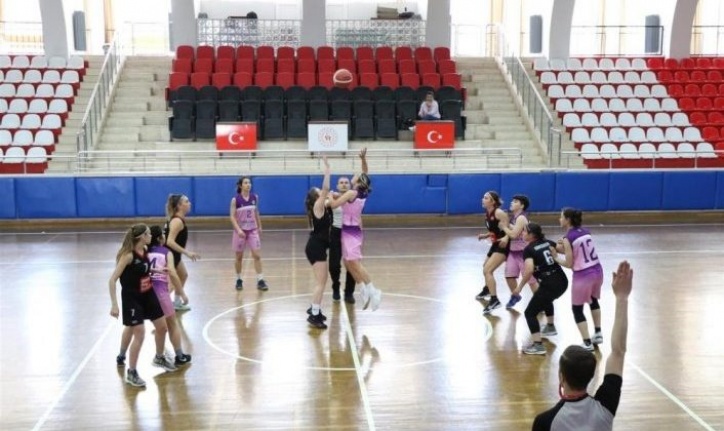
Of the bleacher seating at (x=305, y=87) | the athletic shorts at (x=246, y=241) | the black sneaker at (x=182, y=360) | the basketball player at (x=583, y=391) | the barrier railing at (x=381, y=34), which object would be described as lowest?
the black sneaker at (x=182, y=360)

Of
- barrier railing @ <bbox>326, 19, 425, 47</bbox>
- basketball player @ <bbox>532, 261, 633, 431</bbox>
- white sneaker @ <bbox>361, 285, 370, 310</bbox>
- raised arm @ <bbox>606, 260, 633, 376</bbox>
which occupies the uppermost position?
barrier railing @ <bbox>326, 19, 425, 47</bbox>

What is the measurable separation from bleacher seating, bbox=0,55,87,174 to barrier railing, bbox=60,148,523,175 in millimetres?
821

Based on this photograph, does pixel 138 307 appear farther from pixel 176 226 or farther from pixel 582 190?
pixel 582 190

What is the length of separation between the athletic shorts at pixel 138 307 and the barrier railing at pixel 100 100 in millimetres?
12351

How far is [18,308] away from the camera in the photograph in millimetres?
11445

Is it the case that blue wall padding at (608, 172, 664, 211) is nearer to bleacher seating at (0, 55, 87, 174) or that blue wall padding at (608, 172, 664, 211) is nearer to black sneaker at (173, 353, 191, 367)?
black sneaker at (173, 353, 191, 367)

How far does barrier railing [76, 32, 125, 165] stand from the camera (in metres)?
20.3

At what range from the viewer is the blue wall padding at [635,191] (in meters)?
20.4

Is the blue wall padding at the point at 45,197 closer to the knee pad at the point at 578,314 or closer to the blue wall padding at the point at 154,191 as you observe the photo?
the blue wall padding at the point at 154,191

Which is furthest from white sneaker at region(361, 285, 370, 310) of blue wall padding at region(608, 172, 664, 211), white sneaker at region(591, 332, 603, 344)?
blue wall padding at region(608, 172, 664, 211)

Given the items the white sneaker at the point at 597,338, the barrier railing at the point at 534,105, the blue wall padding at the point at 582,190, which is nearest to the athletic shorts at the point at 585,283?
the white sneaker at the point at 597,338

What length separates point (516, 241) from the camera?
10.8m

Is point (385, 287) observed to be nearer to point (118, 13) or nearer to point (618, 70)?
point (618, 70)

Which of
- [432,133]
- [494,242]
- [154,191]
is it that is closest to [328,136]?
[432,133]
